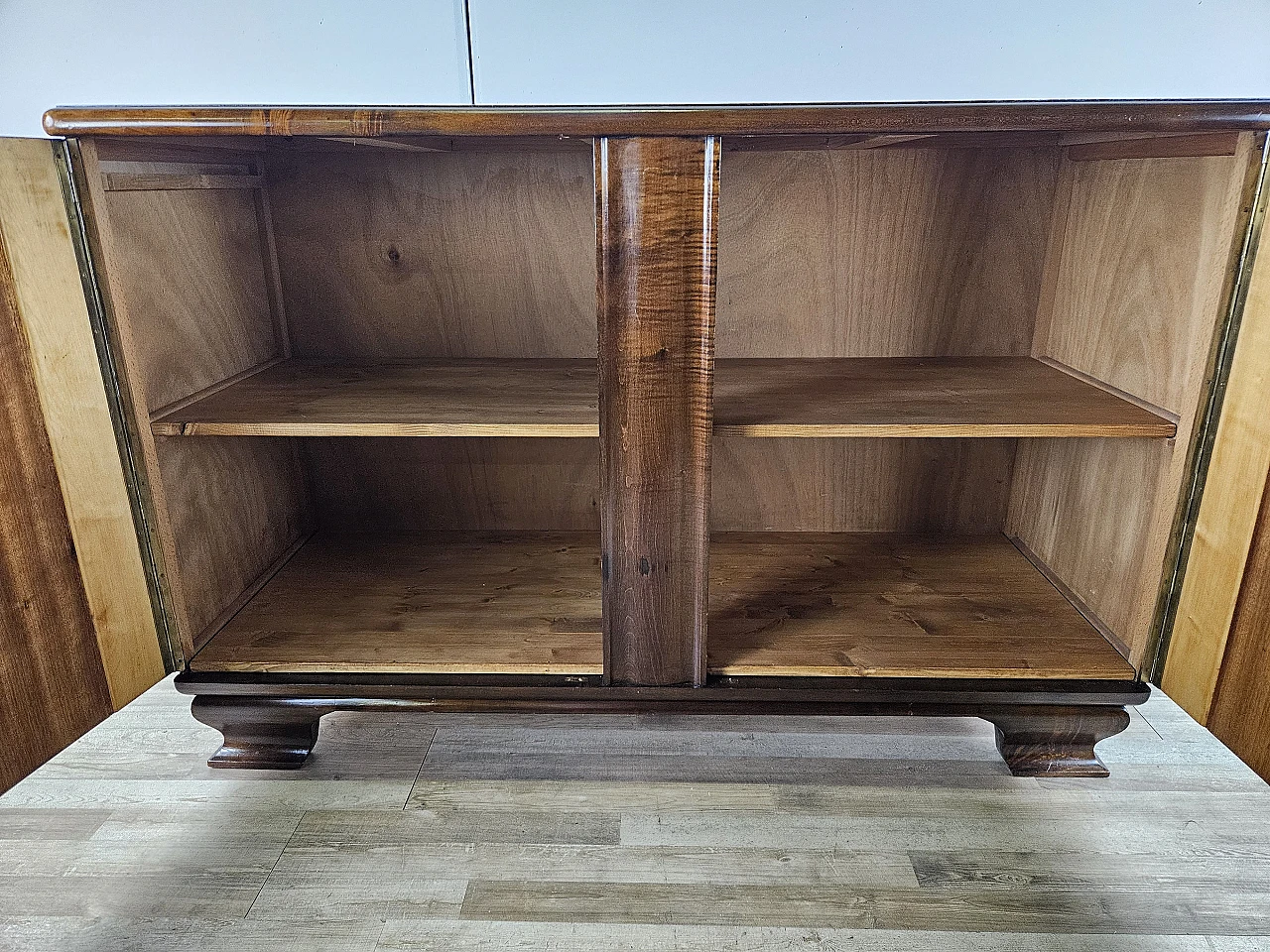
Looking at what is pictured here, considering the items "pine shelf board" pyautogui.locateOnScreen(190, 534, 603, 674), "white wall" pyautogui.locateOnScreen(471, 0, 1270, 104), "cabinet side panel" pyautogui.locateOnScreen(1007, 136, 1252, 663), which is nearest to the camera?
"cabinet side panel" pyautogui.locateOnScreen(1007, 136, 1252, 663)

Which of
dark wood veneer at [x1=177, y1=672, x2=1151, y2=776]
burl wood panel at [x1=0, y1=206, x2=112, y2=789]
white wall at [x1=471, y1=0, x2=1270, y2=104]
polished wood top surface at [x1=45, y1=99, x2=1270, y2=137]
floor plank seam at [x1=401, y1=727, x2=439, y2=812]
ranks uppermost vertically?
white wall at [x1=471, y1=0, x2=1270, y2=104]

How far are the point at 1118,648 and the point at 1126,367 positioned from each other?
0.42 meters

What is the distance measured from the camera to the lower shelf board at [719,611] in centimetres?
127

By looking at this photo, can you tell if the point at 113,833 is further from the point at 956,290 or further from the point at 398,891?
the point at 956,290

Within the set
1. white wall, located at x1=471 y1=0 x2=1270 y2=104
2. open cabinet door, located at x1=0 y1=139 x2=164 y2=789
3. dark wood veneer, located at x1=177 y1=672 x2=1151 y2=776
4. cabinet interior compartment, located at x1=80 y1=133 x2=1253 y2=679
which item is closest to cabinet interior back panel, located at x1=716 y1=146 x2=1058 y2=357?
cabinet interior compartment, located at x1=80 y1=133 x2=1253 y2=679

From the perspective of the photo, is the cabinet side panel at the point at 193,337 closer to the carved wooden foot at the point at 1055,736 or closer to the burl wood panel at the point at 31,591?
the burl wood panel at the point at 31,591

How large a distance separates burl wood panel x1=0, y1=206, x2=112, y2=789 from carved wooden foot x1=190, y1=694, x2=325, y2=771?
0.22 metres

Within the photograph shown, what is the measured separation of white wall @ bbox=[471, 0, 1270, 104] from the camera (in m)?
1.58

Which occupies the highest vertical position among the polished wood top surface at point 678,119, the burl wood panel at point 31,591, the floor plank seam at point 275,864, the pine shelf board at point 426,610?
the polished wood top surface at point 678,119

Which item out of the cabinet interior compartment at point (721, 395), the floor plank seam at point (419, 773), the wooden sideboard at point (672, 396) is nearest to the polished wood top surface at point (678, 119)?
the wooden sideboard at point (672, 396)

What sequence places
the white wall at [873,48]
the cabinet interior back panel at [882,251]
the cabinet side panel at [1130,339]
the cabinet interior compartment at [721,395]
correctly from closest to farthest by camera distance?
the cabinet side panel at [1130,339] → the cabinet interior compartment at [721,395] → the cabinet interior back panel at [882,251] → the white wall at [873,48]

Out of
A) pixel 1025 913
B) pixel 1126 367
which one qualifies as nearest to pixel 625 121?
pixel 1126 367

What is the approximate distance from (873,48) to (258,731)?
1624 millimetres

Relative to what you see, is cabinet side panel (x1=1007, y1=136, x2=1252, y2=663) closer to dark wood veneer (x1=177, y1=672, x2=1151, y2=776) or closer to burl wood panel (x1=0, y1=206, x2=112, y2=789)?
dark wood veneer (x1=177, y1=672, x2=1151, y2=776)
